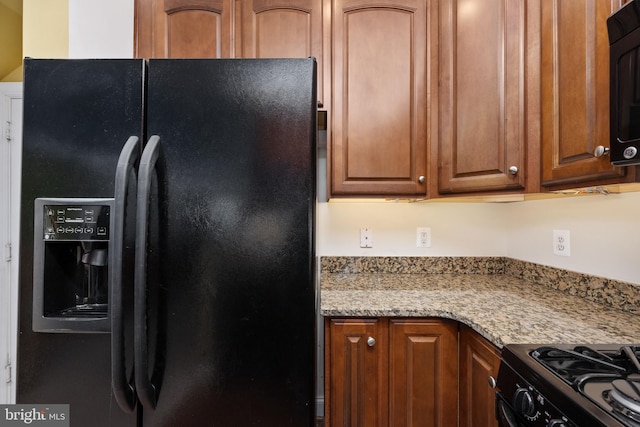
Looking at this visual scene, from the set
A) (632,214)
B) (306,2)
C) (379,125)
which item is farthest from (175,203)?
(632,214)

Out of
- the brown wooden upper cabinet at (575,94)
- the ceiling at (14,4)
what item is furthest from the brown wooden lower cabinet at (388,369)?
the ceiling at (14,4)

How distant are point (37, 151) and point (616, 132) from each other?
164 centimetres

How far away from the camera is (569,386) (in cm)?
62

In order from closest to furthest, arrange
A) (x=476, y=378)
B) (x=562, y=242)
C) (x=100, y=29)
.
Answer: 1. (x=476, y=378)
2. (x=562, y=242)
3. (x=100, y=29)

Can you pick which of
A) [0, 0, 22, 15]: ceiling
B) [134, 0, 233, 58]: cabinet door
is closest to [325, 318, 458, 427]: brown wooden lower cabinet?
[134, 0, 233, 58]: cabinet door

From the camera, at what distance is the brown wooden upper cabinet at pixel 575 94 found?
2.86ft

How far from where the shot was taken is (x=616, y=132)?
0.78m

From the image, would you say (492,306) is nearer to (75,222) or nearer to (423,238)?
(423,238)

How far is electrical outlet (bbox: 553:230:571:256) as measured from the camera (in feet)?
4.56

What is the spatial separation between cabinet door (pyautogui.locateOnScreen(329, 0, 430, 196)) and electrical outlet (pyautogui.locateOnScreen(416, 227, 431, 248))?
1.51 feet

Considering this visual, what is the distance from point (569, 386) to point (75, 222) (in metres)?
1.31

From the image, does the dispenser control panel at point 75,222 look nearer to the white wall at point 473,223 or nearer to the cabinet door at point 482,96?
the white wall at point 473,223

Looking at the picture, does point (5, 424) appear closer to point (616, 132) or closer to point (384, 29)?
point (616, 132)

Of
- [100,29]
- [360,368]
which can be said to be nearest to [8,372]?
[100,29]
